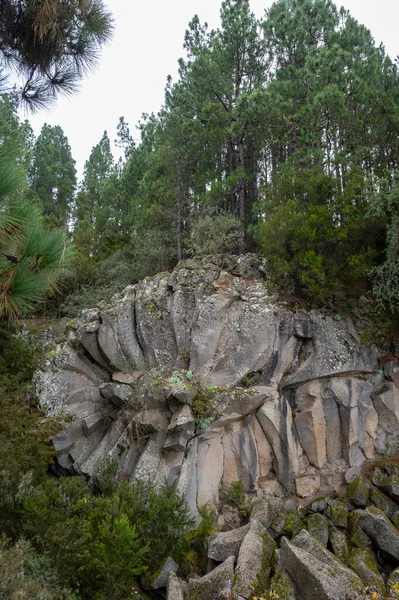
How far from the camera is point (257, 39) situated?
14.5 meters

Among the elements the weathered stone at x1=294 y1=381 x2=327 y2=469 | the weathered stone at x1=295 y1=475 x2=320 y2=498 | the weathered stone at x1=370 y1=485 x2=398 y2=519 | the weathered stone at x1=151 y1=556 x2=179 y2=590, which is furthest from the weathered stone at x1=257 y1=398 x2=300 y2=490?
the weathered stone at x1=151 y1=556 x2=179 y2=590

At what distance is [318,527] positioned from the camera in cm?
702

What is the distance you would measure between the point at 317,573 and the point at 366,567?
150 centimetres

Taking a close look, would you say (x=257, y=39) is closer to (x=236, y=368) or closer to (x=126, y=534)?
(x=236, y=368)

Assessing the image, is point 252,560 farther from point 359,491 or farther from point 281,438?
point 359,491

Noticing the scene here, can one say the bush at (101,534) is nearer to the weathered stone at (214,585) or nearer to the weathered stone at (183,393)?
the weathered stone at (214,585)

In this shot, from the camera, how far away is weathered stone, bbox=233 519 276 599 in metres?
5.09

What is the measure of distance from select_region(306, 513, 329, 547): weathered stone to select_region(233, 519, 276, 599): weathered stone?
50.9 inches

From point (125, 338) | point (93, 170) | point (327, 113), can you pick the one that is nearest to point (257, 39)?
point (327, 113)

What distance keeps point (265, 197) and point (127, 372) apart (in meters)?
6.42

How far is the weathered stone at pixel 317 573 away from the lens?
4.77 m

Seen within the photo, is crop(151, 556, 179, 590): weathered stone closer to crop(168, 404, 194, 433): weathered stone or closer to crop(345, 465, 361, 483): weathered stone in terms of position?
crop(168, 404, 194, 433): weathered stone

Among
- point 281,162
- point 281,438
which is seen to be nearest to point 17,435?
point 281,438

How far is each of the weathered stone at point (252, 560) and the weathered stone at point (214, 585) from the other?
10 centimetres
